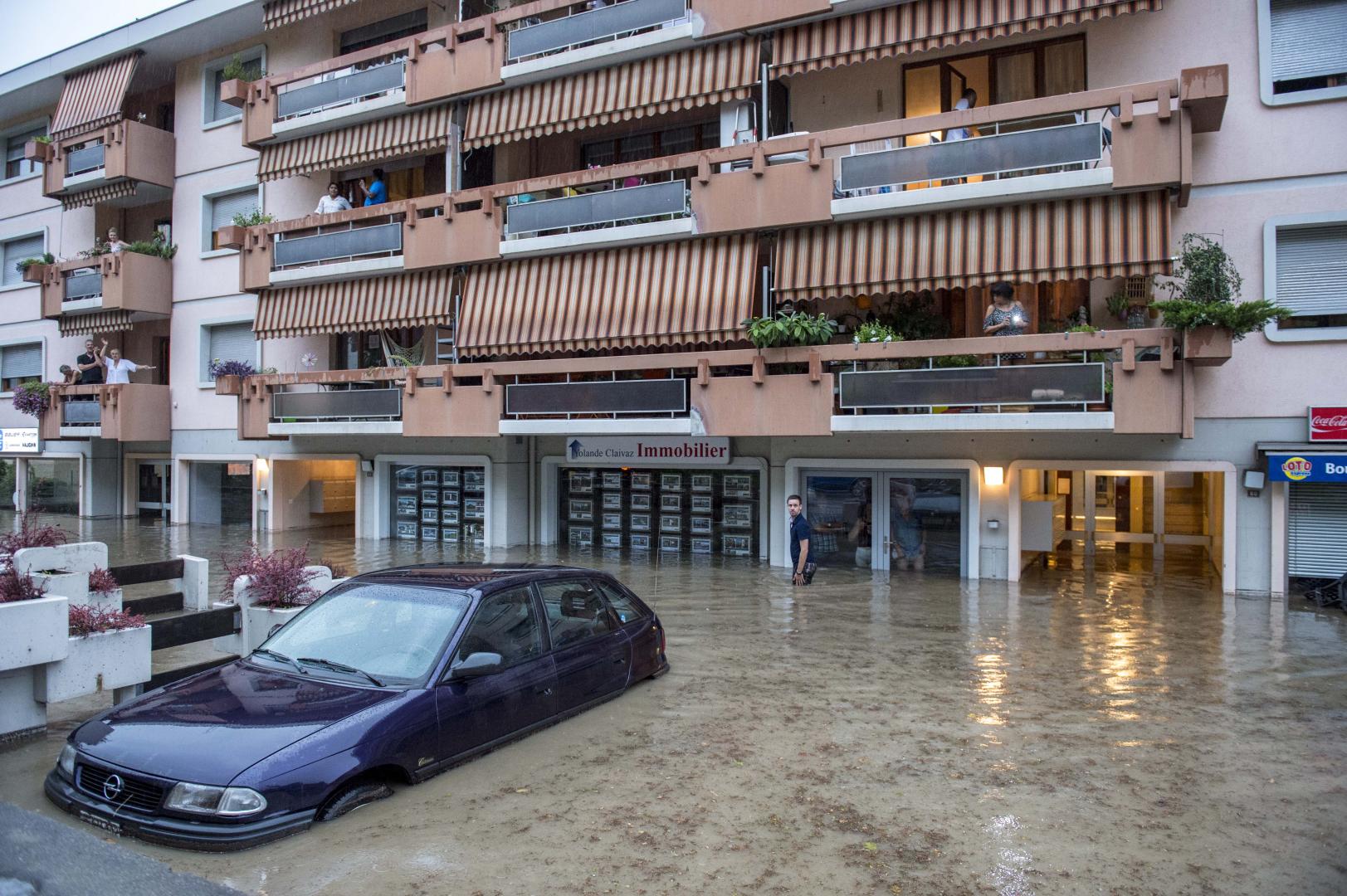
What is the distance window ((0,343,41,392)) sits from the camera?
2708 cm

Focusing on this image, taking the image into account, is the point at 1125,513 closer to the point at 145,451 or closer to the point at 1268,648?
the point at 1268,648

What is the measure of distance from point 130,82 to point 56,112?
3.59 metres

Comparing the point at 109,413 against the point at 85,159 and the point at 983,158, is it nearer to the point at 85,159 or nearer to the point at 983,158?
the point at 85,159

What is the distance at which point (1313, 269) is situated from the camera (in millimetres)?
12648

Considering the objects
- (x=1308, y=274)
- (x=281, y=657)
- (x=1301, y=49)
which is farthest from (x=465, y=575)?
(x=1301, y=49)

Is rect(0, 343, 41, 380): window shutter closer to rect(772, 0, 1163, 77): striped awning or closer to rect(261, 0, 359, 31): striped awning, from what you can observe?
rect(261, 0, 359, 31): striped awning

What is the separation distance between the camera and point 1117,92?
487 inches

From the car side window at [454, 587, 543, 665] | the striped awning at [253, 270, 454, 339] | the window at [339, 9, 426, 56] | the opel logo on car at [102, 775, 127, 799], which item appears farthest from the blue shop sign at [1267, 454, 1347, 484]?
the window at [339, 9, 426, 56]

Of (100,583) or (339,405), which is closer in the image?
(100,583)

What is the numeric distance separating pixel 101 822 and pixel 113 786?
0.60 ft

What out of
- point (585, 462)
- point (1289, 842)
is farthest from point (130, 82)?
point (1289, 842)

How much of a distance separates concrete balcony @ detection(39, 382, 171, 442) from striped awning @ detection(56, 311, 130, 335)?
161cm

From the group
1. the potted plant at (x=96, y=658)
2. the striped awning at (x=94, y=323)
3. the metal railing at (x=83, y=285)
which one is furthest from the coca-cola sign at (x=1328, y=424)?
the metal railing at (x=83, y=285)

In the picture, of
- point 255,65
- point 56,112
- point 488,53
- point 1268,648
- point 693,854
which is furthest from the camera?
point 56,112
